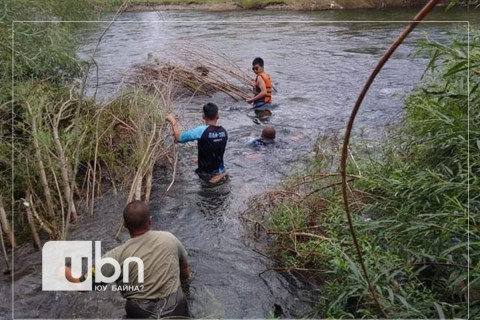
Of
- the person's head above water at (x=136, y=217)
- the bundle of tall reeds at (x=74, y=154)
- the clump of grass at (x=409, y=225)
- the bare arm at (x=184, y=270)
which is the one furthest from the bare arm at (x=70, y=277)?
the clump of grass at (x=409, y=225)

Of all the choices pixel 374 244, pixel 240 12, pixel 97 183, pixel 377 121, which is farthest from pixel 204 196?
pixel 240 12

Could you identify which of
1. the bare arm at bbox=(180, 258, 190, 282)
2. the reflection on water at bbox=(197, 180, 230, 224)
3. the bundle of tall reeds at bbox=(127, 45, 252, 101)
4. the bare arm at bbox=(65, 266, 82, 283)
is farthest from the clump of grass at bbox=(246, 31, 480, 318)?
the bundle of tall reeds at bbox=(127, 45, 252, 101)

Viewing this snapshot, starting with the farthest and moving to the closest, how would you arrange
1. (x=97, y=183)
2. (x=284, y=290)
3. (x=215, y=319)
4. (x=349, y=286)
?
(x=97, y=183) < (x=284, y=290) < (x=215, y=319) < (x=349, y=286)

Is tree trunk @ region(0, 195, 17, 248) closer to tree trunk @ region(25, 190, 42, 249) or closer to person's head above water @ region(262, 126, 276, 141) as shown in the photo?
tree trunk @ region(25, 190, 42, 249)

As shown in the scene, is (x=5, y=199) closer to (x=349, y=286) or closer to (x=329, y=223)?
(x=329, y=223)

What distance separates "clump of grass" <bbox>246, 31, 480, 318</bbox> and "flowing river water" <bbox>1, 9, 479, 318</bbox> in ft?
1.49

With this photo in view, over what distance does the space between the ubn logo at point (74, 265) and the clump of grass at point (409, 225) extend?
5.11 ft

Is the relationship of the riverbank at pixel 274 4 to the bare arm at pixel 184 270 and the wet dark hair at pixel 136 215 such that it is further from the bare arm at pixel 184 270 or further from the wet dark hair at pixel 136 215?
the wet dark hair at pixel 136 215

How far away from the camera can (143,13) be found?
100.0 ft

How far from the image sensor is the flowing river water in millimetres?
4438

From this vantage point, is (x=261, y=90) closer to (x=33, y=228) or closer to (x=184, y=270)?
(x=33, y=228)

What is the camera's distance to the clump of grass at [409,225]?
316 centimetres

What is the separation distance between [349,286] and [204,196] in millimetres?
3683

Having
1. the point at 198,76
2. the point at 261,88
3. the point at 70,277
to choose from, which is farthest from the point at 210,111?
the point at 198,76
